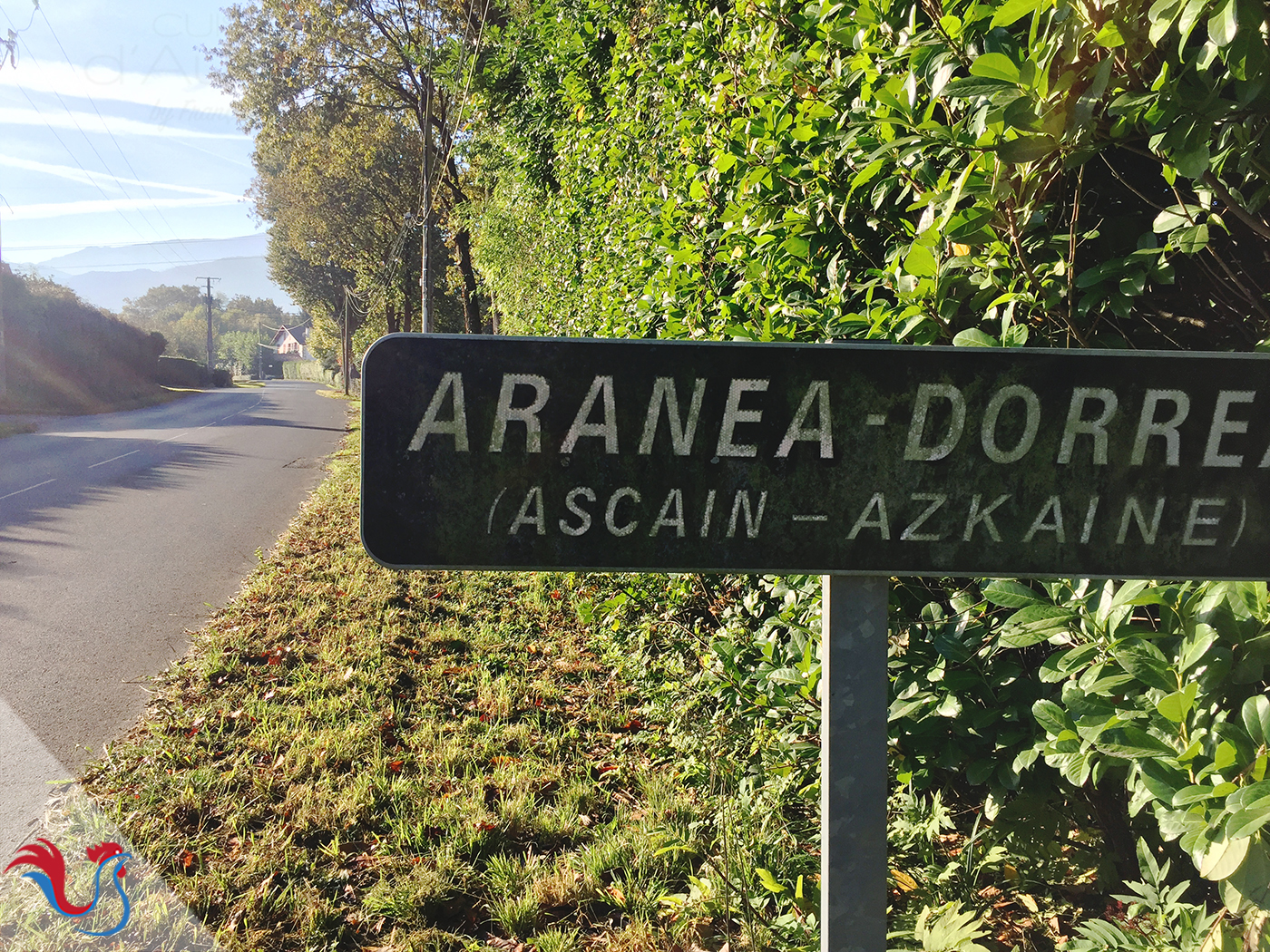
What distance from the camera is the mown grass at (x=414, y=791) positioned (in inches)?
99.8

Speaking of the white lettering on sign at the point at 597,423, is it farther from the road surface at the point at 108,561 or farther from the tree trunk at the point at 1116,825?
the road surface at the point at 108,561

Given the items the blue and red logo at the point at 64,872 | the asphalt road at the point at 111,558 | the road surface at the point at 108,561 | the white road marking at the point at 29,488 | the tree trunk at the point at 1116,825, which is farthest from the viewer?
the white road marking at the point at 29,488

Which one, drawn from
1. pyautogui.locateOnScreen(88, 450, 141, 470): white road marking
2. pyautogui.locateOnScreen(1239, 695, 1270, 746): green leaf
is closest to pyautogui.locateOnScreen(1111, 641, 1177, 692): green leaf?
pyautogui.locateOnScreen(1239, 695, 1270, 746): green leaf

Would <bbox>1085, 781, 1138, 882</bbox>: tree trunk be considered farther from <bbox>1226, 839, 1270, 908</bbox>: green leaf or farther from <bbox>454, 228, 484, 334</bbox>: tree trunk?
<bbox>454, 228, 484, 334</bbox>: tree trunk

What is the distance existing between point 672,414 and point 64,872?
331cm

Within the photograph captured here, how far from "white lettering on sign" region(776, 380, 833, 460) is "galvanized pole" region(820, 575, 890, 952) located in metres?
0.20

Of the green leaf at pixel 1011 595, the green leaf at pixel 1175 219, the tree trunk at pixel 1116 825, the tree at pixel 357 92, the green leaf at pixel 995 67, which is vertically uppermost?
the tree at pixel 357 92

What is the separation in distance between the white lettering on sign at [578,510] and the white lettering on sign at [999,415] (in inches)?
21.6

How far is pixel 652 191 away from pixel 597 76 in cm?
237

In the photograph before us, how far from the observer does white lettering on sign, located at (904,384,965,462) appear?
101cm

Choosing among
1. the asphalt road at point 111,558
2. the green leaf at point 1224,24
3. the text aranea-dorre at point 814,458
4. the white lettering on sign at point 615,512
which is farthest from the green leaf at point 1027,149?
the asphalt road at point 111,558

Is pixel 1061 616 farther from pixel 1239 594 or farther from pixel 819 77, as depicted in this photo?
pixel 819 77

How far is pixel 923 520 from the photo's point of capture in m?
1.04

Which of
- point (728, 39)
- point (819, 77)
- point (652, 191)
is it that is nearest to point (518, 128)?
point (652, 191)
